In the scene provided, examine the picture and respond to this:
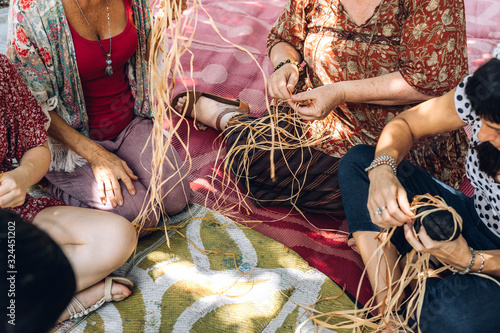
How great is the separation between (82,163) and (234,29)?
81.1 inches

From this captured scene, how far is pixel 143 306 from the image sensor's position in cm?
175

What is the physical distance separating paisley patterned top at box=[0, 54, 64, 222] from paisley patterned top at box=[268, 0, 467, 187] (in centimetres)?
121

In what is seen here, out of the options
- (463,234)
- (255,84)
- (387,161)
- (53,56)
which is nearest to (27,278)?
(387,161)

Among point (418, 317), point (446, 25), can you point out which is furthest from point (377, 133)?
point (418, 317)

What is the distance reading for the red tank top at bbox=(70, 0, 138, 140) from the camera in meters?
1.87

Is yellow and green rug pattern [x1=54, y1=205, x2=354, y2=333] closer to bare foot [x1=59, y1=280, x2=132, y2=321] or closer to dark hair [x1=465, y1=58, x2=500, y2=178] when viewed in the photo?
bare foot [x1=59, y1=280, x2=132, y2=321]

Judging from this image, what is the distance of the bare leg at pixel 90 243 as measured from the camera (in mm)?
1670

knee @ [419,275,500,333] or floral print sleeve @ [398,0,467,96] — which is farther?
floral print sleeve @ [398,0,467,96]

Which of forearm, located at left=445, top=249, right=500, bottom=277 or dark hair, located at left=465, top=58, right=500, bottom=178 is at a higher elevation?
dark hair, located at left=465, top=58, right=500, bottom=178

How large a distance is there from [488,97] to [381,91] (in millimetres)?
607

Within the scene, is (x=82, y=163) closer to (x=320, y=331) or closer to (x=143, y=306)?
(x=143, y=306)

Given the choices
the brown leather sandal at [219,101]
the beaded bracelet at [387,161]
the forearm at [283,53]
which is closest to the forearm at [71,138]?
the brown leather sandal at [219,101]

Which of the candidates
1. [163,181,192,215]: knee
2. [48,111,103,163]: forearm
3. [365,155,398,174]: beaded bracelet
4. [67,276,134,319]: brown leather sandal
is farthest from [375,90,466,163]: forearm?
[48,111,103,163]: forearm

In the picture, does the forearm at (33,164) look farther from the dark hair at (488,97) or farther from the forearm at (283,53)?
the dark hair at (488,97)
